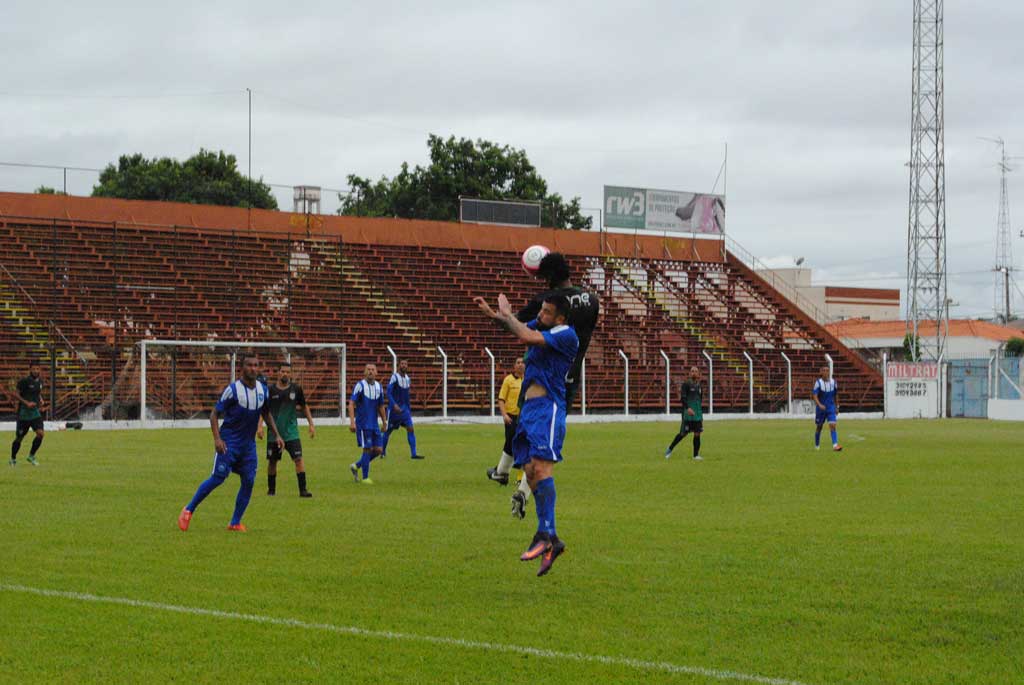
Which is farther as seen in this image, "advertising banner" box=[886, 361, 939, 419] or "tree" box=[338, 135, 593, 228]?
"tree" box=[338, 135, 593, 228]

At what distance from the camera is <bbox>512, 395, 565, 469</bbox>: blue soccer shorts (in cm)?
1071

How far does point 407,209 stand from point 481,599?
246 feet

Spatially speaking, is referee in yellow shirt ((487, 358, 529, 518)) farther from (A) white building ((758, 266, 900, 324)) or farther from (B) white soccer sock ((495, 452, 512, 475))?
(A) white building ((758, 266, 900, 324))

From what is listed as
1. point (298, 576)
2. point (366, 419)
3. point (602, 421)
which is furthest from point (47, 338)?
point (298, 576)

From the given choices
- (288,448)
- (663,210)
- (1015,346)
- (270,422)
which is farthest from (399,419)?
(1015,346)

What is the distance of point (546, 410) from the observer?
1080 cm

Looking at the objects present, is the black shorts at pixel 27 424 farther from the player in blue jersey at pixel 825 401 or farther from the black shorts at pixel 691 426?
the player in blue jersey at pixel 825 401

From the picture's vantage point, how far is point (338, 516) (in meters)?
16.2

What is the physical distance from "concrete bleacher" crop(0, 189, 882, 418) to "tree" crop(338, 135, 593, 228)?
19.8 metres

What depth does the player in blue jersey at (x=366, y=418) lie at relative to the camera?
21.7 meters

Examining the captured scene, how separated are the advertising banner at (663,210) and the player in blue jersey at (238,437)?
50.9m

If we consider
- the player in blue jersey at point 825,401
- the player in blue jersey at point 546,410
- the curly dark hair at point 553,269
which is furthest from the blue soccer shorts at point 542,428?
the player in blue jersey at point 825,401

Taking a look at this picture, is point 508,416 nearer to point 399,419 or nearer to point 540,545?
point 399,419

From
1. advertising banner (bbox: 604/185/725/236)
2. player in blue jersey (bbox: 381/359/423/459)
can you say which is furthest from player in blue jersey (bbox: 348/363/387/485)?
advertising banner (bbox: 604/185/725/236)
